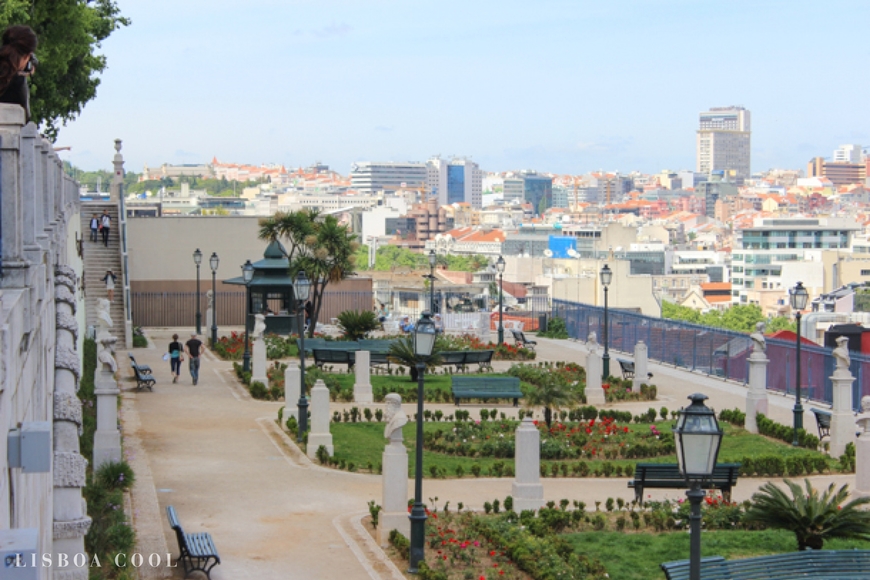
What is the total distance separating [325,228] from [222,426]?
15.5 m

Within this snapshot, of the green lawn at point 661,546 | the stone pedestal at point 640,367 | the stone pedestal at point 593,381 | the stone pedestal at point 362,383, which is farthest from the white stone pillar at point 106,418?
the stone pedestal at point 640,367

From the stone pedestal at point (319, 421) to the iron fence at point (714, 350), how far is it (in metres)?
11.6

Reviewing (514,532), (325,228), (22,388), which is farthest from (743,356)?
(22,388)

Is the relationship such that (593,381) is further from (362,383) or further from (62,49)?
(62,49)

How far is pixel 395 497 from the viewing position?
13852 mm

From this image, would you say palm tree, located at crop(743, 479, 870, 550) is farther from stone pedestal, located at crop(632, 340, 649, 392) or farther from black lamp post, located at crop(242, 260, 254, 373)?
black lamp post, located at crop(242, 260, 254, 373)

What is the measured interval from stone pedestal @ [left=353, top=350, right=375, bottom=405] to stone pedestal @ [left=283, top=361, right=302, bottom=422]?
11.5 feet

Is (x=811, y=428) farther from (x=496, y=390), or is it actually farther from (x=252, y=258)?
(x=252, y=258)

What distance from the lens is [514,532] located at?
13.8 meters

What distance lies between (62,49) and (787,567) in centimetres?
2111

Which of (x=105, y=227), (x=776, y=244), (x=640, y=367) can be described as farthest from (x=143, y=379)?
(x=776, y=244)

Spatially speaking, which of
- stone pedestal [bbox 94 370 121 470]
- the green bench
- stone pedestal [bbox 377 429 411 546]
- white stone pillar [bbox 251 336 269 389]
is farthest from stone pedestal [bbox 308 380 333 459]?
the green bench

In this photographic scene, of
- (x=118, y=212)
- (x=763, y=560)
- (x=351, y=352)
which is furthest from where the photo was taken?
(x=118, y=212)

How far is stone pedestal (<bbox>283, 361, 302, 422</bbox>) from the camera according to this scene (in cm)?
2167
